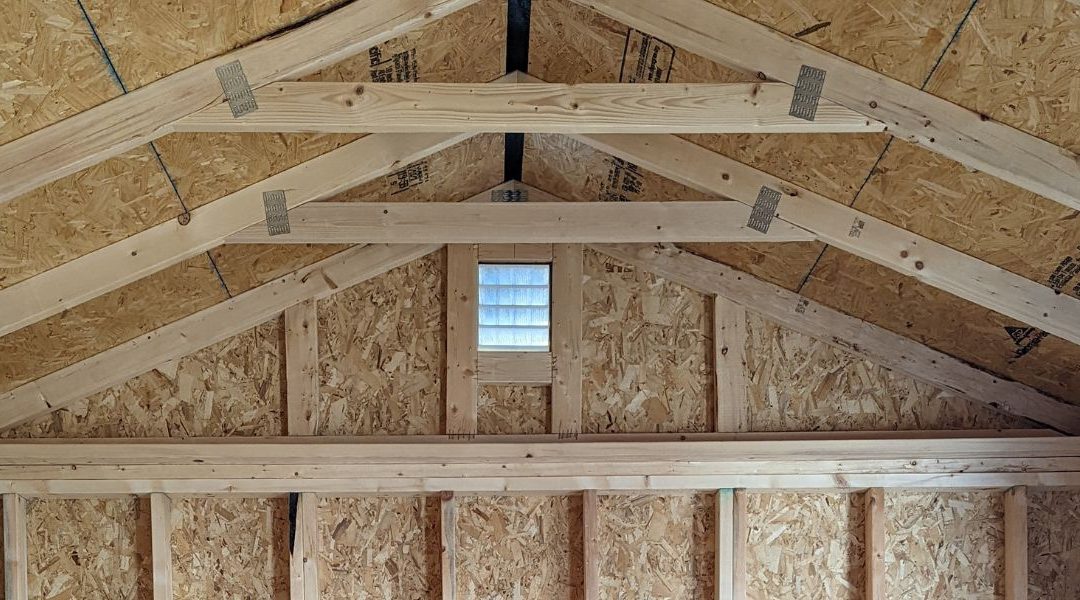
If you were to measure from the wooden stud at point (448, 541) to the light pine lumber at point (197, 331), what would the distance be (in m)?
1.14

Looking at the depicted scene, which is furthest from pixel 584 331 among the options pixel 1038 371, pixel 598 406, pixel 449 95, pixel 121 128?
pixel 121 128

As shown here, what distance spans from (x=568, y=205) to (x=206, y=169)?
4.80 feet

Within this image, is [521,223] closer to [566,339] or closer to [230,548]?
[566,339]

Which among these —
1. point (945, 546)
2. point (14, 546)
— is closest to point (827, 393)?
point (945, 546)

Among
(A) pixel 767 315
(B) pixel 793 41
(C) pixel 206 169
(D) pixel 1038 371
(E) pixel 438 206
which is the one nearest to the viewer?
(B) pixel 793 41

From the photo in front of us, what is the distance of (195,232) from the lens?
290cm

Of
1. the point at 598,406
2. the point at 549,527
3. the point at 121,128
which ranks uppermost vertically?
the point at 121,128

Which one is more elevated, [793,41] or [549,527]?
[793,41]

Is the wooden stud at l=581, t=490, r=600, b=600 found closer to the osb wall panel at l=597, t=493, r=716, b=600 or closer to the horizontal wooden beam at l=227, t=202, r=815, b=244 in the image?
the osb wall panel at l=597, t=493, r=716, b=600

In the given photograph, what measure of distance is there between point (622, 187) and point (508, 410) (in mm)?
1216

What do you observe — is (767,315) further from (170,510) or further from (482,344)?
(170,510)

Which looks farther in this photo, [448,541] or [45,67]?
[448,541]

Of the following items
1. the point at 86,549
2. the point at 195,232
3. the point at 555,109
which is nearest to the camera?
the point at 555,109

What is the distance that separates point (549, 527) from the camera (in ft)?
13.5
